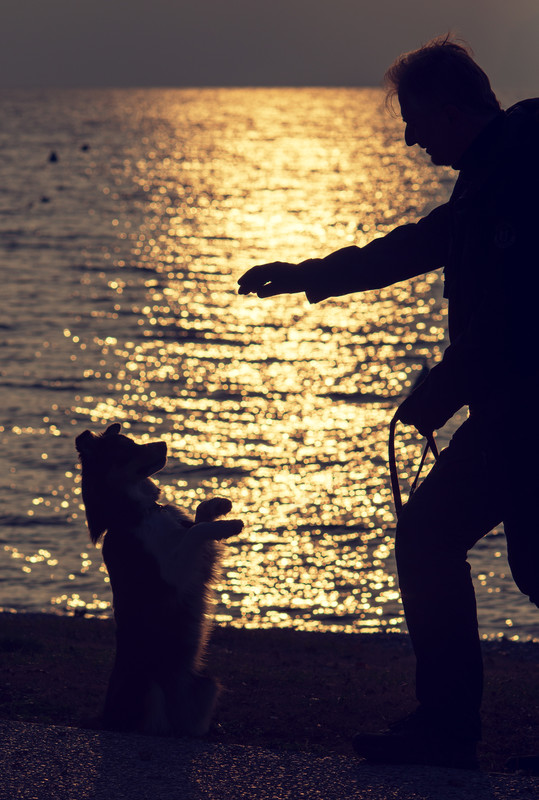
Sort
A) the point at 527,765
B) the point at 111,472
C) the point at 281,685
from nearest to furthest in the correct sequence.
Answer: the point at 527,765
the point at 111,472
the point at 281,685

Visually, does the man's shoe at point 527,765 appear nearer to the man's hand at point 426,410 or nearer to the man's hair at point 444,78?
the man's hand at point 426,410

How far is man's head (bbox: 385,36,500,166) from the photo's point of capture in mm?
4227

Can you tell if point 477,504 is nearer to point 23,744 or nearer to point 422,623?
point 422,623

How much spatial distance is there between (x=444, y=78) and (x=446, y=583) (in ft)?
6.97

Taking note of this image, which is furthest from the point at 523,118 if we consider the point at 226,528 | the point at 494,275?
the point at 226,528

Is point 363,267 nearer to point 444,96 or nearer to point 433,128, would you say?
point 433,128

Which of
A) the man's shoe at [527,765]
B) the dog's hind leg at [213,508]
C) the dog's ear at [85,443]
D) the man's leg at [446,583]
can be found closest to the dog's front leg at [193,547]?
the dog's hind leg at [213,508]

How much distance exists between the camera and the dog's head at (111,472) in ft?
Result: 18.8

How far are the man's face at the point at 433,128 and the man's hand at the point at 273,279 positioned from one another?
31.1 inches

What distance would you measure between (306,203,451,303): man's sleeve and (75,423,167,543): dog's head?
1.60 metres

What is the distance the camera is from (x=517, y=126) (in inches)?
163

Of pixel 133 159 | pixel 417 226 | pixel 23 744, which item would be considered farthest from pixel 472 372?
pixel 133 159

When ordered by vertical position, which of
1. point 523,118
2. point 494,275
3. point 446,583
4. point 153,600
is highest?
point 523,118

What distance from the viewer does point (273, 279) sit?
187 inches
